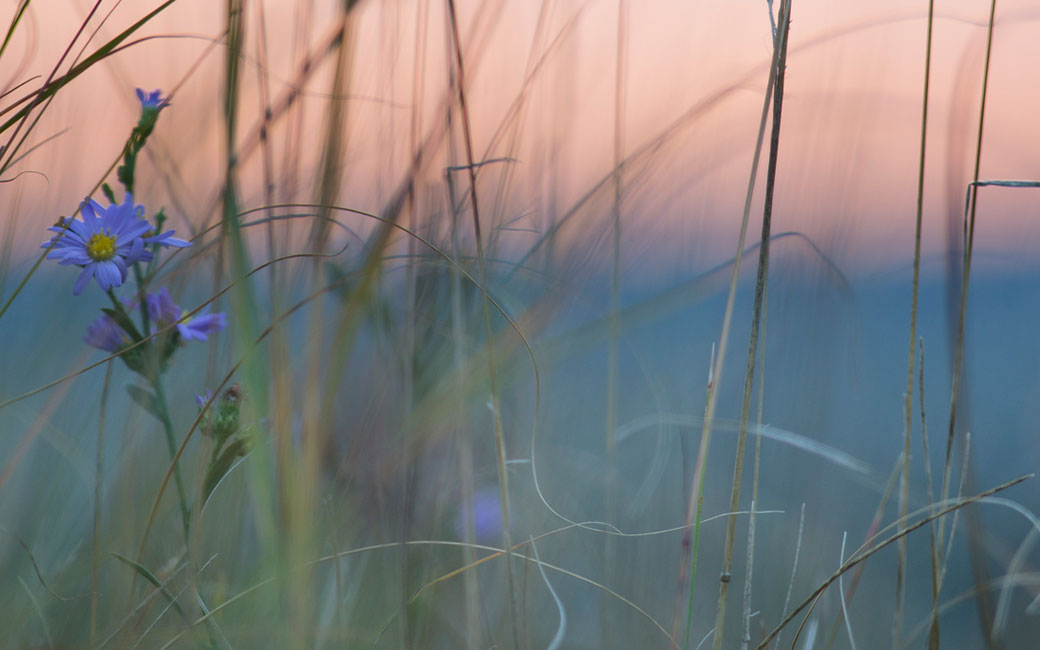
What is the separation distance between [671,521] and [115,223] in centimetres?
73

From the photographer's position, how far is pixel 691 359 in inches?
47.1

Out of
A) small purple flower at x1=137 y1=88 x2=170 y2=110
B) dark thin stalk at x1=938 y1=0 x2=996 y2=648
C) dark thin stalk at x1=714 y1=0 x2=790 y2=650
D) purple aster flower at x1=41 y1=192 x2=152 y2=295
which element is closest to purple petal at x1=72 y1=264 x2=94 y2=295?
purple aster flower at x1=41 y1=192 x2=152 y2=295

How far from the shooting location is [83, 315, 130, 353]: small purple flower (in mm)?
571

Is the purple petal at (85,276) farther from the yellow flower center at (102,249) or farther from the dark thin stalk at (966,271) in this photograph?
the dark thin stalk at (966,271)

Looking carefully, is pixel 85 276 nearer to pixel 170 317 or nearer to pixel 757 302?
pixel 170 317

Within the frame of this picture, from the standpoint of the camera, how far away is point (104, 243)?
0.55m

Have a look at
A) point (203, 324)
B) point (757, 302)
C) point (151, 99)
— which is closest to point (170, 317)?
point (203, 324)

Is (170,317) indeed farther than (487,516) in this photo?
No

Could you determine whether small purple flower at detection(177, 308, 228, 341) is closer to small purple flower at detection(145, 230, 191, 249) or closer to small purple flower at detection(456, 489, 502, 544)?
small purple flower at detection(145, 230, 191, 249)

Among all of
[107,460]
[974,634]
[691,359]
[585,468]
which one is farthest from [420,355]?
[974,634]

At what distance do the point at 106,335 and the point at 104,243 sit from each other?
0.07 meters

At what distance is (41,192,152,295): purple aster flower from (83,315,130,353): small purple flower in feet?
0.15

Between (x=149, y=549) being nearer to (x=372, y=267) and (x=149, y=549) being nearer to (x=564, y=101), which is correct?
(x=372, y=267)

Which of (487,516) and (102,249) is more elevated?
(102,249)
